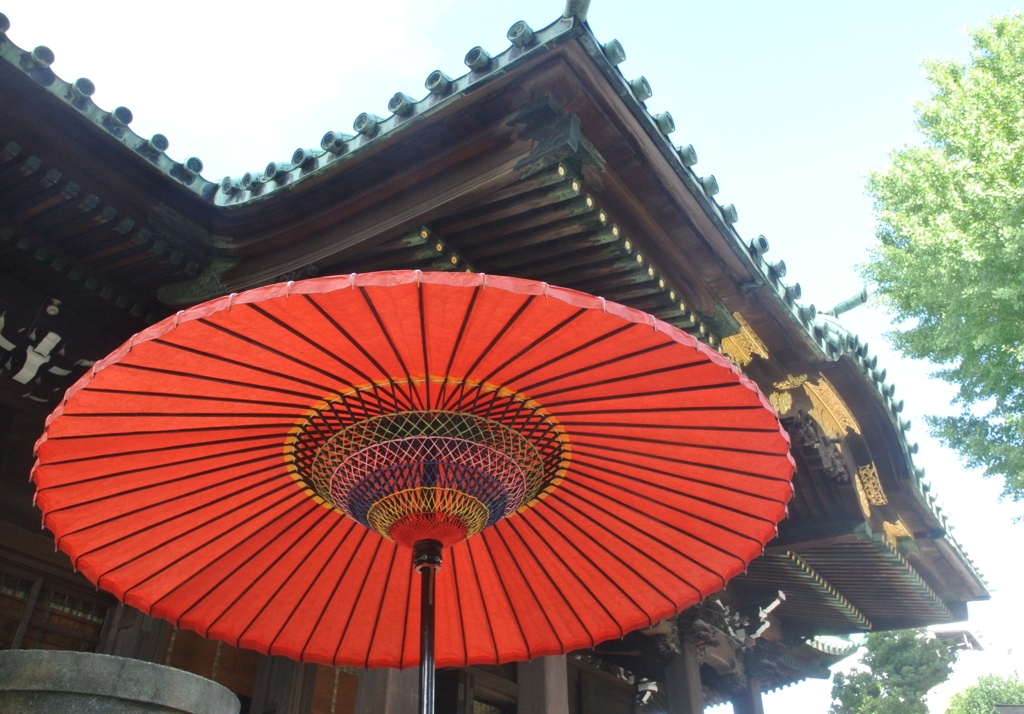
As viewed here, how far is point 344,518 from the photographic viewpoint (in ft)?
8.89

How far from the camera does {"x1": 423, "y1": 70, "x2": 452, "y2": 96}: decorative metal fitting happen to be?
10.5 feet

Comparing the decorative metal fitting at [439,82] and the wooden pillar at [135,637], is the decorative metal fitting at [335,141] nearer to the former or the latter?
the decorative metal fitting at [439,82]

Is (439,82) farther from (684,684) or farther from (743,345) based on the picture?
(684,684)

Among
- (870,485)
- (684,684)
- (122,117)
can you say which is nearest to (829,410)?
(870,485)

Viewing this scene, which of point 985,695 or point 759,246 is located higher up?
point 985,695

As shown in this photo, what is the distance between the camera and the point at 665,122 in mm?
3506

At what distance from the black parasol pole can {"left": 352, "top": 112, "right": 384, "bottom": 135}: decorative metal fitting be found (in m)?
1.85

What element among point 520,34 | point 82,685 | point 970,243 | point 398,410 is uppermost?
point 970,243

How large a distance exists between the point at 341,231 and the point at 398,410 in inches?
65.8

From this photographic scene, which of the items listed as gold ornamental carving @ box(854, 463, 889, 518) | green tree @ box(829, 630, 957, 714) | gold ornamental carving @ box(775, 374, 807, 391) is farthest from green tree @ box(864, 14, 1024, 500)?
green tree @ box(829, 630, 957, 714)

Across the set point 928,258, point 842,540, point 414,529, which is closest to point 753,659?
point 842,540

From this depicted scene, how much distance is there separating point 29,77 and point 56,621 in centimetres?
259

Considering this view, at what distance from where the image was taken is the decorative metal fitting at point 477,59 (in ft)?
10.1

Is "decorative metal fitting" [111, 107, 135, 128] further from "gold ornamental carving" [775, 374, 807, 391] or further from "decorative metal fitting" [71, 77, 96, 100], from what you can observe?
"gold ornamental carving" [775, 374, 807, 391]
